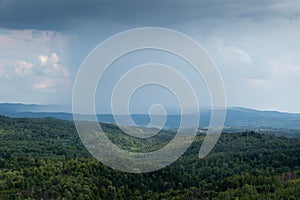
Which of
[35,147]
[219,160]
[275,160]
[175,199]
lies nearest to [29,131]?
[35,147]

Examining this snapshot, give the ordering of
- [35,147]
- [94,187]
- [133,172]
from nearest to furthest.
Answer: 1. [94,187]
2. [133,172]
3. [35,147]

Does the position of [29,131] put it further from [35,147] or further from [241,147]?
[241,147]

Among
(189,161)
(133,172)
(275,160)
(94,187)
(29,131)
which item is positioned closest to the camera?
(94,187)

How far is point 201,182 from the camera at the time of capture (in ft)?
302

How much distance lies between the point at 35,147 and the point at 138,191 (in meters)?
71.3

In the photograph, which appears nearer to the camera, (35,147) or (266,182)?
(266,182)

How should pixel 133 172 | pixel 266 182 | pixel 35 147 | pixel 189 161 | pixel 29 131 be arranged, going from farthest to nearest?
pixel 29 131 → pixel 35 147 → pixel 189 161 → pixel 133 172 → pixel 266 182

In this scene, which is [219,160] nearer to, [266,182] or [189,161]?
[189,161]

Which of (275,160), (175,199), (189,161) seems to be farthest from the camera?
(189,161)

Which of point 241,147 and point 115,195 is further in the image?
point 241,147

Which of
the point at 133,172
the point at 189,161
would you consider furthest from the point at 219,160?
the point at 133,172

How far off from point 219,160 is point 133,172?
1094 inches

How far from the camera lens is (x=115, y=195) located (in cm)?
8331

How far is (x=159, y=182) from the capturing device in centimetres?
9175
